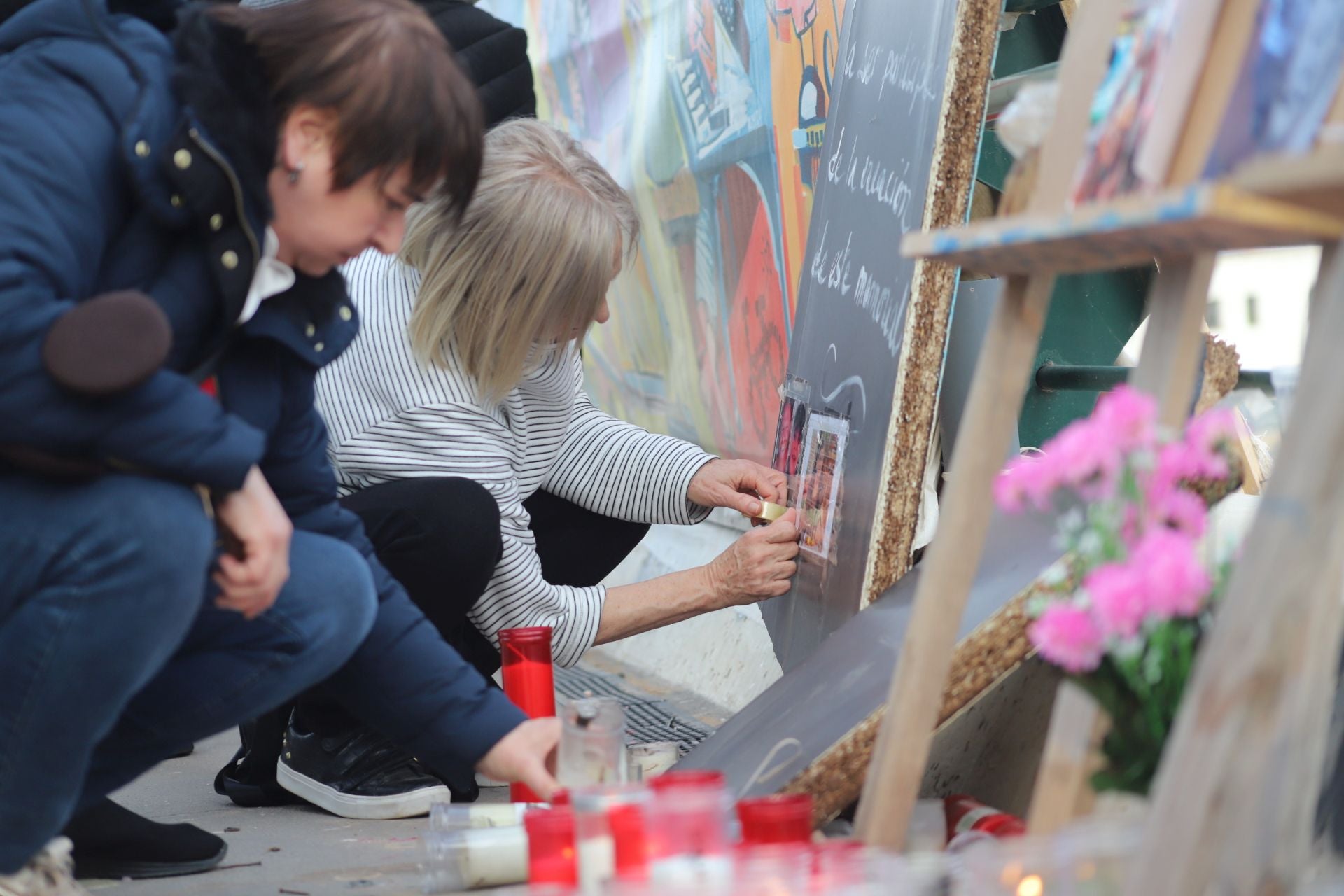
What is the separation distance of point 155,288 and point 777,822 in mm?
809

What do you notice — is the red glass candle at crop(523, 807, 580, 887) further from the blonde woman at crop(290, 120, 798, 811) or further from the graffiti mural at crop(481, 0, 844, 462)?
the graffiti mural at crop(481, 0, 844, 462)

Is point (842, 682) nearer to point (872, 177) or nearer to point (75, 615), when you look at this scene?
point (872, 177)

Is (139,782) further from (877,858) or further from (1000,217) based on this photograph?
(1000,217)

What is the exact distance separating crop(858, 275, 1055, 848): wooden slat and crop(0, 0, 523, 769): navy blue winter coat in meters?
0.66

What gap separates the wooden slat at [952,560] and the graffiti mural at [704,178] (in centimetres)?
175

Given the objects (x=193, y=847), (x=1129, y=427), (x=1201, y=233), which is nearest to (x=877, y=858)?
(x=1129, y=427)

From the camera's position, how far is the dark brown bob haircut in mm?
1363

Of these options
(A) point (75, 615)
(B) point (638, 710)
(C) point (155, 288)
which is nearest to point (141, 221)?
(C) point (155, 288)

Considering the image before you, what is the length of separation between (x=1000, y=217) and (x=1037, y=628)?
39 cm

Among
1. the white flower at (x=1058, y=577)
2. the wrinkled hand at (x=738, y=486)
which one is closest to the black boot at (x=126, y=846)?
the wrinkled hand at (x=738, y=486)

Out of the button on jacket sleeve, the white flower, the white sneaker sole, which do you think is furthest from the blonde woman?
the white flower

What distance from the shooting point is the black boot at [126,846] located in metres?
1.91

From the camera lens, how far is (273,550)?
1.43m

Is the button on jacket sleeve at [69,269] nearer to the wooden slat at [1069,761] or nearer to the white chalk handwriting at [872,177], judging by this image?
the wooden slat at [1069,761]
